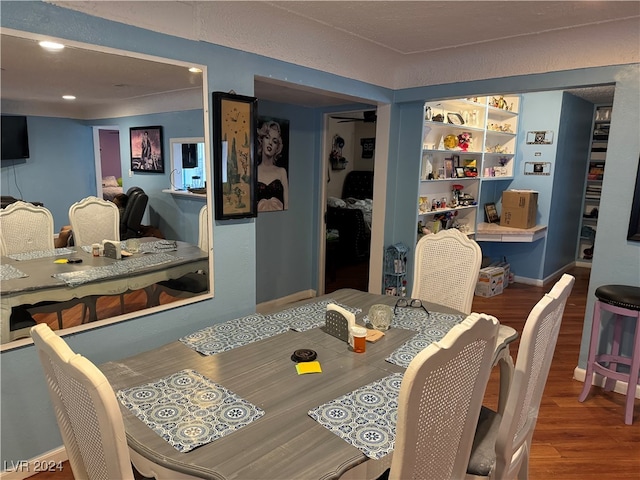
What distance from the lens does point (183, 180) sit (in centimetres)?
247

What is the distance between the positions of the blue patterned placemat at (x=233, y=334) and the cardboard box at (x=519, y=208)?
404cm

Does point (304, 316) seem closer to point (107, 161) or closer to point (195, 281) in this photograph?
point (195, 281)

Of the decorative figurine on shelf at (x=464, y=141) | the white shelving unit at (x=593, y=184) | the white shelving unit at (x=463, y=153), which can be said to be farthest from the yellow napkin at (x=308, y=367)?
the white shelving unit at (x=593, y=184)

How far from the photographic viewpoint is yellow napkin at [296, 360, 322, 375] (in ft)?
5.29

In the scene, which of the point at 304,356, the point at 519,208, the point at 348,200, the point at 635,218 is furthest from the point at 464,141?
the point at 304,356

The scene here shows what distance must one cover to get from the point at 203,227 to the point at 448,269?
4.89 ft

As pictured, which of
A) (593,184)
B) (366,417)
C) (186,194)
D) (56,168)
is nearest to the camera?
(366,417)

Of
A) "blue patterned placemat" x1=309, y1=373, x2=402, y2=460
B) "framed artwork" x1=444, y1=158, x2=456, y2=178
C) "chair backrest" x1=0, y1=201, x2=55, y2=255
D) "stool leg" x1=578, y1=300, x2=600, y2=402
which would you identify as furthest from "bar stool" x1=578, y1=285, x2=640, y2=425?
"chair backrest" x1=0, y1=201, x2=55, y2=255

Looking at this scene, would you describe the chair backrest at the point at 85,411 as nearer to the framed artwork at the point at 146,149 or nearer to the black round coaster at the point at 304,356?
the black round coaster at the point at 304,356

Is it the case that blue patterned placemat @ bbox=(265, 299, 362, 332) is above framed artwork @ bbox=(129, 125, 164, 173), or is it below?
below

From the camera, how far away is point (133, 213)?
2.34 m

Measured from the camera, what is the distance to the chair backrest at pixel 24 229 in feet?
6.26

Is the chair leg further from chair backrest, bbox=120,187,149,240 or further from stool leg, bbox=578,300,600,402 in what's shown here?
chair backrest, bbox=120,187,149,240

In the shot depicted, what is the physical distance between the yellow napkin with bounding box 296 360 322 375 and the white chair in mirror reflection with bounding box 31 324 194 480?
1.90ft
